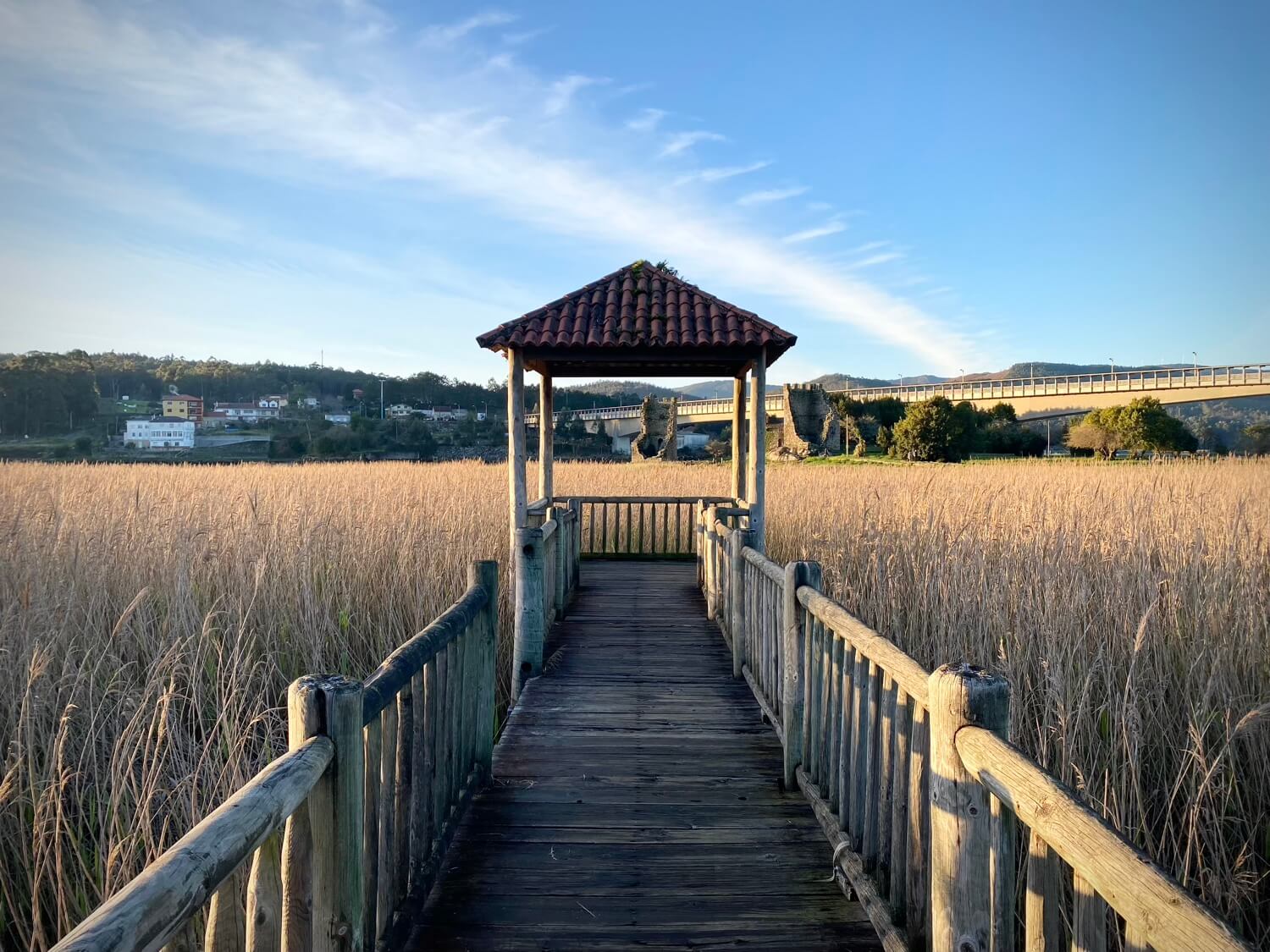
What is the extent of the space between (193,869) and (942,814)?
5.83ft

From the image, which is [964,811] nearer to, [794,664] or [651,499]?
[794,664]

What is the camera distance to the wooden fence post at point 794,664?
12.2 ft

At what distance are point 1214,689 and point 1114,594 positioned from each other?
3.12ft

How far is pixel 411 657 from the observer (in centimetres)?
258

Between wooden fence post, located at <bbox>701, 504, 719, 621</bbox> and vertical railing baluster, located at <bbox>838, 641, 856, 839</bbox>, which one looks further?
wooden fence post, located at <bbox>701, 504, 719, 621</bbox>

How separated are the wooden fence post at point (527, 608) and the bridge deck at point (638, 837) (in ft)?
0.55

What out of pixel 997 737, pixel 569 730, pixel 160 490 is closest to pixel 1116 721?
pixel 997 737

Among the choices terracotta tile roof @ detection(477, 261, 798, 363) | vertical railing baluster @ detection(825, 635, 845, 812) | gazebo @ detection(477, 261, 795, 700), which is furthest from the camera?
terracotta tile roof @ detection(477, 261, 798, 363)

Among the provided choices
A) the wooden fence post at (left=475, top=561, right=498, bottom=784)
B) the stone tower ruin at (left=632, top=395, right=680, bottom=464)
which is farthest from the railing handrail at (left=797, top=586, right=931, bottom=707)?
the stone tower ruin at (left=632, top=395, right=680, bottom=464)

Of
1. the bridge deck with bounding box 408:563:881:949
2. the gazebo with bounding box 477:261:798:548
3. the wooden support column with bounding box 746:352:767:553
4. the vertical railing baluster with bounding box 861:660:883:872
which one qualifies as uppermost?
the gazebo with bounding box 477:261:798:548

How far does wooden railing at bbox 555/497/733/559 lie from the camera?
10453mm

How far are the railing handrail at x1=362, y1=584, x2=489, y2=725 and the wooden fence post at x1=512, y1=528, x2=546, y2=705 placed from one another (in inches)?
78.9

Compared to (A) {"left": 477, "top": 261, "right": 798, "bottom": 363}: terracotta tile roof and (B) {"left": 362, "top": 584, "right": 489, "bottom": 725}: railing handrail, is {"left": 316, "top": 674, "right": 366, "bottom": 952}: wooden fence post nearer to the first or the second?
(B) {"left": 362, "top": 584, "right": 489, "bottom": 725}: railing handrail

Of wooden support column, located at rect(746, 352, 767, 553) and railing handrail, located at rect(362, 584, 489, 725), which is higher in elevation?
wooden support column, located at rect(746, 352, 767, 553)
